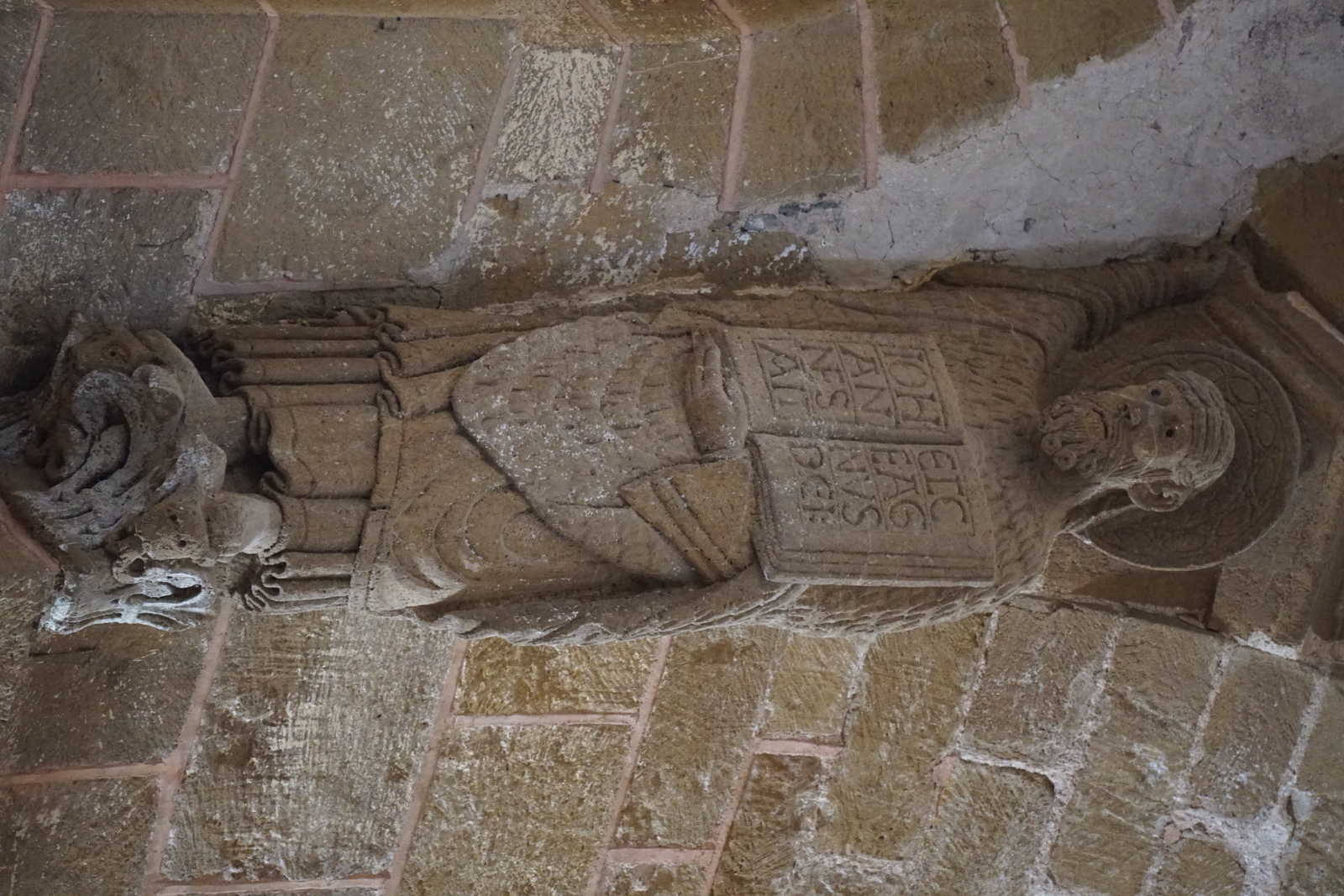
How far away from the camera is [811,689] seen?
301 centimetres

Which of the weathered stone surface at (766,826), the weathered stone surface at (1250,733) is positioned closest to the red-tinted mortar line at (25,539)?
the weathered stone surface at (766,826)

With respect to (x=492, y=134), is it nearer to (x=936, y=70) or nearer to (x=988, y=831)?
(x=936, y=70)

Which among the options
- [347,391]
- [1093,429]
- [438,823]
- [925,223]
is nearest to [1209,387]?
[1093,429]

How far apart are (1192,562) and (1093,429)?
522mm

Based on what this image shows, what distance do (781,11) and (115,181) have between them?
1199 millimetres

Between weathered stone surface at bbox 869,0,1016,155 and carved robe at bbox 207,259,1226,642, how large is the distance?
567 millimetres

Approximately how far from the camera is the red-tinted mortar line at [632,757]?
9.35 feet

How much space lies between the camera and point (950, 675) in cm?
306

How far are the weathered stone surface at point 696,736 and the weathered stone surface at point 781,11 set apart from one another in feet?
4.14

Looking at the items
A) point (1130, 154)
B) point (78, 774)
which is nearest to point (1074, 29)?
point (1130, 154)

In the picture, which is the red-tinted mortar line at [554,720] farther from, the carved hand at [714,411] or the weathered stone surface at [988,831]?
the carved hand at [714,411]

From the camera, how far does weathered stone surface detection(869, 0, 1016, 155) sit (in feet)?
8.25

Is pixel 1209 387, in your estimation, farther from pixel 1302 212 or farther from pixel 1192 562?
pixel 1302 212

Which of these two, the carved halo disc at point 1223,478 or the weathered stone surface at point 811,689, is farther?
the weathered stone surface at point 811,689
